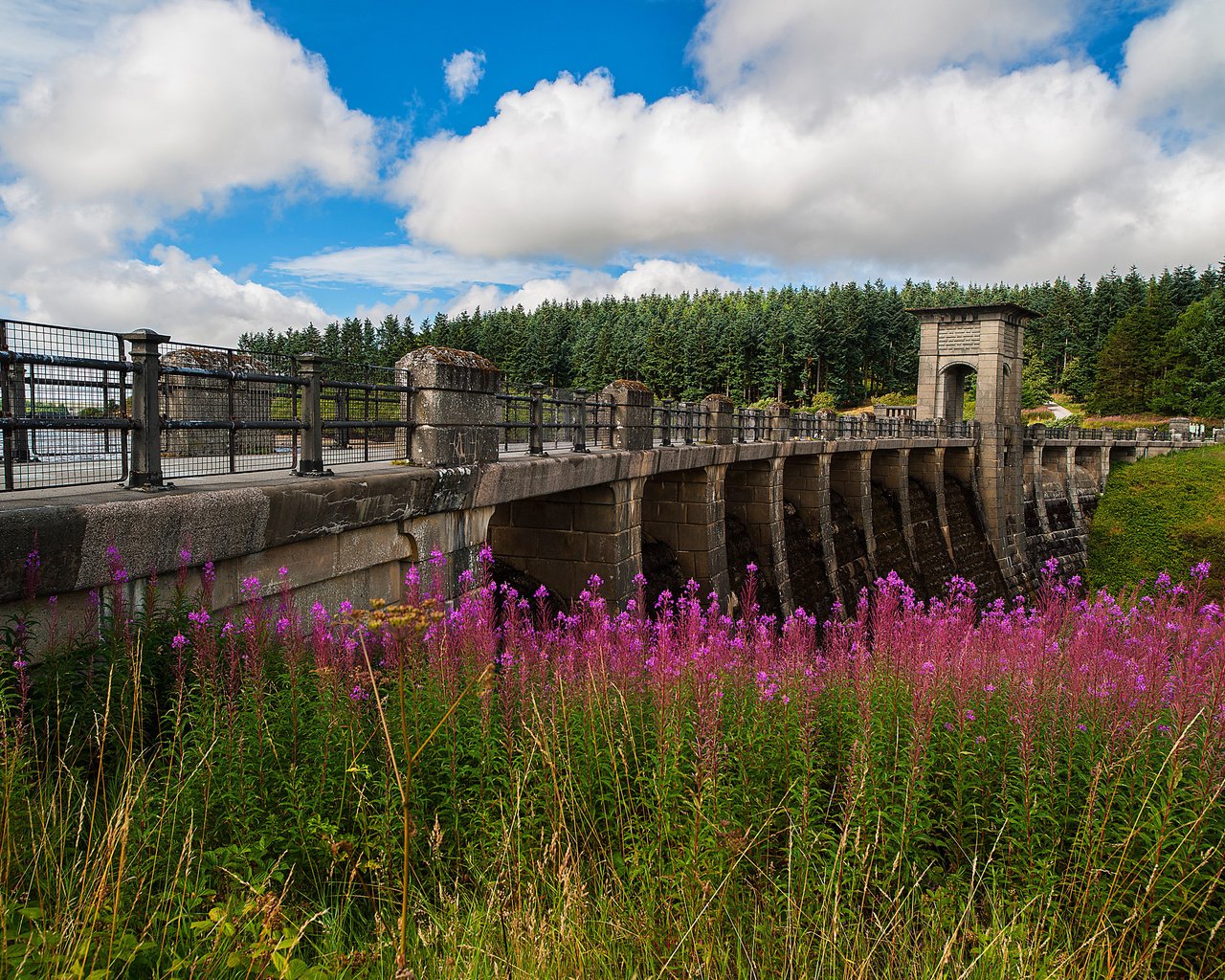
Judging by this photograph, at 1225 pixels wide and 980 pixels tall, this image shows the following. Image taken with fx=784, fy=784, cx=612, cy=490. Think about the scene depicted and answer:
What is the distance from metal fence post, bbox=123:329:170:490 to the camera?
476cm

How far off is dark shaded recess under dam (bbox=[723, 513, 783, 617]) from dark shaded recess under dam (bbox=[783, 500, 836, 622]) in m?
1.18

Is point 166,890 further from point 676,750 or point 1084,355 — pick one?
point 1084,355

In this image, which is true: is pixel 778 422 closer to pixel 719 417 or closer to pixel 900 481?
pixel 719 417

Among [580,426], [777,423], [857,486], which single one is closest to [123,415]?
[580,426]

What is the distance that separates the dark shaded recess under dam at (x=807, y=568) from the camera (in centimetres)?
1936

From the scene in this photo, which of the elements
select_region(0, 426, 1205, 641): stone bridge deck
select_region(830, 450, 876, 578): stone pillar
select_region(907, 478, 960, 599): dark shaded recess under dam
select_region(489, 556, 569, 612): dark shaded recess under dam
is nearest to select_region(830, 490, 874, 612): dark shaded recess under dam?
select_region(0, 426, 1205, 641): stone bridge deck

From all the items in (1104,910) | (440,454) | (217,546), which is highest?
(440,454)

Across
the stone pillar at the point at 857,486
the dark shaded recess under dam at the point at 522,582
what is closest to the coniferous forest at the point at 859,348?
the stone pillar at the point at 857,486

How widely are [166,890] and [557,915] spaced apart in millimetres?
1402

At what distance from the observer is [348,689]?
3842mm

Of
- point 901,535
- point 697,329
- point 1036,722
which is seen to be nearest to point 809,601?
point 901,535

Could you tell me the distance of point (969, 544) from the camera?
105 ft

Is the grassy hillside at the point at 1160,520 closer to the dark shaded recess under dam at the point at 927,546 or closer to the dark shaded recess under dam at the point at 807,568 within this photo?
the dark shaded recess under dam at the point at 927,546

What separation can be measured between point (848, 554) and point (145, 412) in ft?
66.6
